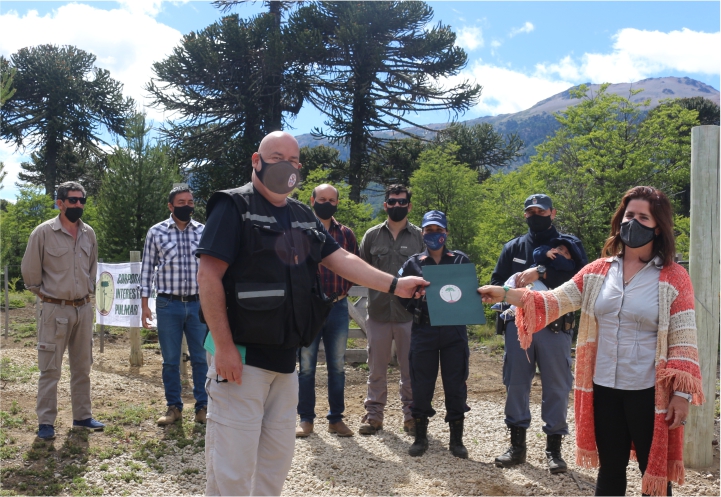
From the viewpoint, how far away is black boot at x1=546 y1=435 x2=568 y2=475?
4.79m

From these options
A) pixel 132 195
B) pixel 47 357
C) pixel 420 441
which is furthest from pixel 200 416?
pixel 132 195

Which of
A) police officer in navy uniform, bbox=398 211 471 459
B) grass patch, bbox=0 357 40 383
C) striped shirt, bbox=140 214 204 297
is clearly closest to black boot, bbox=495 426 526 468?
police officer in navy uniform, bbox=398 211 471 459

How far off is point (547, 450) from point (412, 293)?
2.44m

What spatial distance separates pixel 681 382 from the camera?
10.2 ft

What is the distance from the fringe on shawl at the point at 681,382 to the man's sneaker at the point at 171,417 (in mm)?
4571

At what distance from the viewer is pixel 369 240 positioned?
6328 mm

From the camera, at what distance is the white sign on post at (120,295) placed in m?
8.85

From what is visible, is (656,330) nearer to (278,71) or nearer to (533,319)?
(533,319)

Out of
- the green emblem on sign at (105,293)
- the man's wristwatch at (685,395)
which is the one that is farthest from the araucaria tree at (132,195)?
the man's wristwatch at (685,395)

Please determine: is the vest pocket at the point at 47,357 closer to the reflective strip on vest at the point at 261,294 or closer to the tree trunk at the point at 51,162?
the reflective strip on vest at the point at 261,294

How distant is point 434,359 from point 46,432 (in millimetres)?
3495

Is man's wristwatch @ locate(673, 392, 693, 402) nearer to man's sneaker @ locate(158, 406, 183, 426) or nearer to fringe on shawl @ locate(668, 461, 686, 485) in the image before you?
fringe on shawl @ locate(668, 461, 686, 485)

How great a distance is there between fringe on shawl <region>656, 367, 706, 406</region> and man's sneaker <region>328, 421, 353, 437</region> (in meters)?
3.32

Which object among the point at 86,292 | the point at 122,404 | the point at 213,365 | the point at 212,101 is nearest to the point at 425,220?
the point at 213,365
